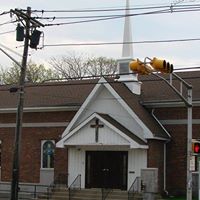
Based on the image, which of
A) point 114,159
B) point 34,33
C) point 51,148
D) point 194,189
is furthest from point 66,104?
point 194,189

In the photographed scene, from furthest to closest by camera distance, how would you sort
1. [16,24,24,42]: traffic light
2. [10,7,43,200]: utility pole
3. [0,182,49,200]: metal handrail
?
1. [0,182,49,200]: metal handrail
2. [16,24,24,42]: traffic light
3. [10,7,43,200]: utility pole

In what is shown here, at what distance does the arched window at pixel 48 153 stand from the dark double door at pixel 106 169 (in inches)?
130

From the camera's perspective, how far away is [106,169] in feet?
103

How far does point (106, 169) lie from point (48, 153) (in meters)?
4.82

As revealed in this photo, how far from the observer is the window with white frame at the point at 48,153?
3438cm

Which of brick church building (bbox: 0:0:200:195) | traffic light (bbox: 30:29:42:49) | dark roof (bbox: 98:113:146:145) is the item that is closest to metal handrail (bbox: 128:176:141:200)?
brick church building (bbox: 0:0:200:195)

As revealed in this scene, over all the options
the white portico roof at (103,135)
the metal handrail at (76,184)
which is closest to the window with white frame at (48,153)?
the metal handrail at (76,184)

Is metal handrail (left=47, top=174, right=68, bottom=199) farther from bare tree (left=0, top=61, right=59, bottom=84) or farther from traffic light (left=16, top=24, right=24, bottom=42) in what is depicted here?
bare tree (left=0, top=61, right=59, bottom=84)

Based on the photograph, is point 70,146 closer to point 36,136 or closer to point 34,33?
point 36,136

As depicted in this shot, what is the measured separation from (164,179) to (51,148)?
25.9 ft

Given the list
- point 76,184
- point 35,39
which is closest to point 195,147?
point 35,39

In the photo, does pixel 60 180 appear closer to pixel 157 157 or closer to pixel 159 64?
pixel 157 157

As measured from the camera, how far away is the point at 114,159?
3122 cm

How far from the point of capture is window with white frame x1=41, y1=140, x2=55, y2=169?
113 feet
